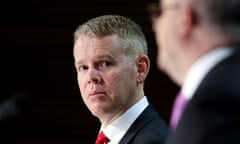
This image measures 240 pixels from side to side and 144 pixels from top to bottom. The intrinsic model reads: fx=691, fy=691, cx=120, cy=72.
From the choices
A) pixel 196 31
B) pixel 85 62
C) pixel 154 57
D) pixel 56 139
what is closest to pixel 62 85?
pixel 56 139

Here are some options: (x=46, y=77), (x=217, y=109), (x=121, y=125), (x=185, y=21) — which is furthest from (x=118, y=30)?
(x=46, y=77)

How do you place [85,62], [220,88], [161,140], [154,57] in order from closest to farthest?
[220,88]
[161,140]
[85,62]
[154,57]

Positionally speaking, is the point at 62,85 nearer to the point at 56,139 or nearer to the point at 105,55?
the point at 56,139

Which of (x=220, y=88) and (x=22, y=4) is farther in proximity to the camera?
(x=22, y=4)

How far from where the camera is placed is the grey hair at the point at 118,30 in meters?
2.70

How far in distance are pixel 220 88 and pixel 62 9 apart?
19.1 ft

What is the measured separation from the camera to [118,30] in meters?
2.72

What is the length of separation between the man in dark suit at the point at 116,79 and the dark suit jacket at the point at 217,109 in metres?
0.99

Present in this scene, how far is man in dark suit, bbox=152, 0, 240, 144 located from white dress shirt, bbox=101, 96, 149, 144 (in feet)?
3.25

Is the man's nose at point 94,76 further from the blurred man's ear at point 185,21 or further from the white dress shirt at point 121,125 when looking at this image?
the blurred man's ear at point 185,21

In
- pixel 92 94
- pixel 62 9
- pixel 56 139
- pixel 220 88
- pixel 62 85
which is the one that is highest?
pixel 220 88

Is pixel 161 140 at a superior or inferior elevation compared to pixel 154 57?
superior

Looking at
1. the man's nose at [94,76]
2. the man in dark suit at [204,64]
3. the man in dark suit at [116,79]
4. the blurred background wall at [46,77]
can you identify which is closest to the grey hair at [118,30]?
the man in dark suit at [116,79]

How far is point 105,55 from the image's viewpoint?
2.64m
